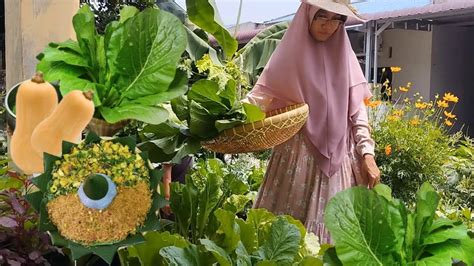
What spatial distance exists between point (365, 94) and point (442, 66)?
690cm

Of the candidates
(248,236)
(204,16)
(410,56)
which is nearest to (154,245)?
(248,236)

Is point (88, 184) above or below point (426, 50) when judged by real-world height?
above

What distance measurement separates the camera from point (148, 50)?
88 centimetres

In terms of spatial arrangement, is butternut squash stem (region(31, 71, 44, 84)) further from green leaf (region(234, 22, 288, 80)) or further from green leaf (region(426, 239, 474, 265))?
green leaf (region(234, 22, 288, 80))

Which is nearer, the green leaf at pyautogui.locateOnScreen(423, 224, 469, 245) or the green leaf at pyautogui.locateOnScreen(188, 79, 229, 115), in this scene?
the green leaf at pyautogui.locateOnScreen(423, 224, 469, 245)

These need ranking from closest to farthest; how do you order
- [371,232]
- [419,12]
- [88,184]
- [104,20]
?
1. [88,184]
2. [371,232]
3. [104,20]
4. [419,12]

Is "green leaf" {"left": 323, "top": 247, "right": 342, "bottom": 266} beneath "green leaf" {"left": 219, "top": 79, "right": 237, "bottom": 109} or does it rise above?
beneath

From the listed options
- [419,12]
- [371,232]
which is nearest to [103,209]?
[371,232]

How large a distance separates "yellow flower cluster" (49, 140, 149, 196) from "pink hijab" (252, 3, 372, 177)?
0.94m

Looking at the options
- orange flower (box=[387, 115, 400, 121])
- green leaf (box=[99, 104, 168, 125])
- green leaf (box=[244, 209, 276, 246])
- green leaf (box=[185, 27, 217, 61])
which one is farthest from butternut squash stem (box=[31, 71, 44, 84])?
green leaf (box=[185, 27, 217, 61])

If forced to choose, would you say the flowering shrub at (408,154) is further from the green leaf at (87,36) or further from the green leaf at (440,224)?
the green leaf at (87,36)

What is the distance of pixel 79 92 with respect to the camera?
2.62 ft

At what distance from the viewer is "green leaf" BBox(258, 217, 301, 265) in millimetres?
941

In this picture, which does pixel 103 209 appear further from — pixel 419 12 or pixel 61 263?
pixel 419 12
